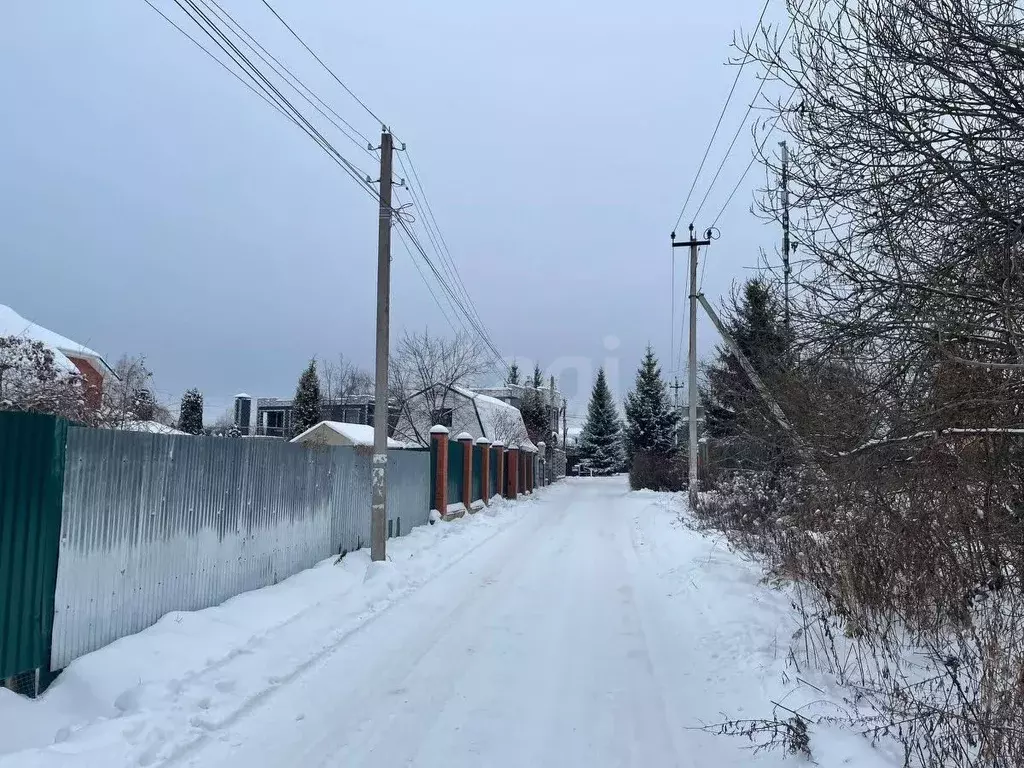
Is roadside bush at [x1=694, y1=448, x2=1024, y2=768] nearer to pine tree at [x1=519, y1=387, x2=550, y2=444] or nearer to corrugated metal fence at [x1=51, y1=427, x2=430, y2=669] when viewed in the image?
corrugated metal fence at [x1=51, y1=427, x2=430, y2=669]

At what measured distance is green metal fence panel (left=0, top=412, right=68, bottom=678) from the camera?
4.38 metres

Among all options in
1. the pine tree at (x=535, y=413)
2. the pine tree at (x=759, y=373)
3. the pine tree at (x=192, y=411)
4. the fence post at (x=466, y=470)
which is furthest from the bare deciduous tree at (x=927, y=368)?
the pine tree at (x=535, y=413)

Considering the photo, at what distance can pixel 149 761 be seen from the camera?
3883 mm

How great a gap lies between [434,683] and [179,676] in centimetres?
182

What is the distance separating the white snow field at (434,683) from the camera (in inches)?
160

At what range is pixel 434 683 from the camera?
17.6 feet

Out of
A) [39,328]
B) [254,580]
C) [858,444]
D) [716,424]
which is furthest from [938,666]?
[39,328]

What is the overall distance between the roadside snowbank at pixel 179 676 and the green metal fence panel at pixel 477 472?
12.8 meters

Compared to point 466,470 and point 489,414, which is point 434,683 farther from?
point 489,414

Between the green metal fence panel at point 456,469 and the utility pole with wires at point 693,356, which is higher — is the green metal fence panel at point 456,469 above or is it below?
below

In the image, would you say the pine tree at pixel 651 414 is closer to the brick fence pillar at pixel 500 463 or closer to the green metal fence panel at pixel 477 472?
the brick fence pillar at pixel 500 463

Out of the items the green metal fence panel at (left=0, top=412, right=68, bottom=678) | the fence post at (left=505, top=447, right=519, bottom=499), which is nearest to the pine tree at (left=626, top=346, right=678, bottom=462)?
the fence post at (left=505, top=447, right=519, bottom=499)

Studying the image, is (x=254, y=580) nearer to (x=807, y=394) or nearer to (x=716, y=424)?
(x=807, y=394)

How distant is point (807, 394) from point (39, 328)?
92.0 ft
